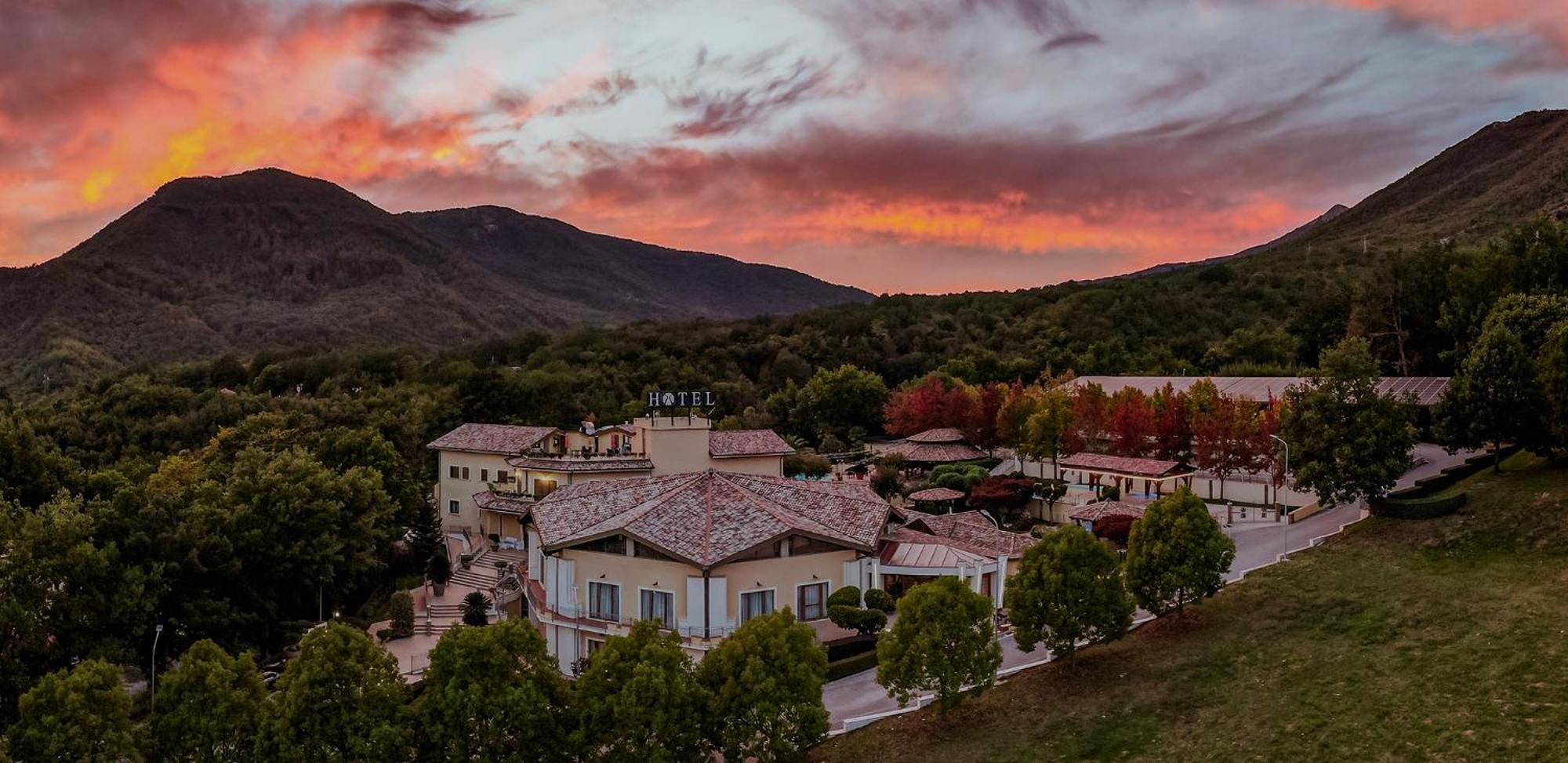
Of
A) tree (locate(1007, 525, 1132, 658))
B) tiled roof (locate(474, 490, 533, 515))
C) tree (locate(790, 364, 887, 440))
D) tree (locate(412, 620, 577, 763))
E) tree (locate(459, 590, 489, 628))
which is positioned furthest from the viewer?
tree (locate(790, 364, 887, 440))

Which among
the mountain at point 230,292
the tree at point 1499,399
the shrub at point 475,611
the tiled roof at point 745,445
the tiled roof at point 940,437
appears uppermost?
the mountain at point 230,292

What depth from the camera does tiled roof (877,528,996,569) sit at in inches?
1599

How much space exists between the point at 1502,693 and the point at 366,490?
1822 inches

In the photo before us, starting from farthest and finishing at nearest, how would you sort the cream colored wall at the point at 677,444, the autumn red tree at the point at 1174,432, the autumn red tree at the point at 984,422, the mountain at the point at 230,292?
the mountain at the point at 230,292, the autumn red tree at the point at 984,422, the autumn red tree at the point at 1174,432, the cream colored wall at the point at 677,444

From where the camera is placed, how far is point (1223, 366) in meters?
99.7

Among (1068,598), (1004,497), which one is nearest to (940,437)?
(1004,497)

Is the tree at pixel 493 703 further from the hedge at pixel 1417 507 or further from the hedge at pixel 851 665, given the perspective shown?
the hedge at pixel 1417 507

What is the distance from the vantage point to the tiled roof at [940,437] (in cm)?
7900

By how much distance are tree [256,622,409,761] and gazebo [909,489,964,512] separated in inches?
1486

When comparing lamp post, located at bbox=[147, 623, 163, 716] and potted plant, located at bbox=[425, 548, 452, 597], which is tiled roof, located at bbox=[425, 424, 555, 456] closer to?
potted plant, located at bbox=[425, 548, 452, 597]

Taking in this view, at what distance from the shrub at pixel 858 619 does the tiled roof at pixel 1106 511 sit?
17322 mm

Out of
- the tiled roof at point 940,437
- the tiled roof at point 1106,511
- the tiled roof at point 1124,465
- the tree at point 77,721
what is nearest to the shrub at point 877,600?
the tiled roof at point 1106,511

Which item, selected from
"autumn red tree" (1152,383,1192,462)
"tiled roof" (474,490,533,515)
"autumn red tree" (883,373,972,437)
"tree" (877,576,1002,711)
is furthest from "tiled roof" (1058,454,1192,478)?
"tiled roof" (474,490,533,515)

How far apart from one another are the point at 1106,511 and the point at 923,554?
14558 millimetres
